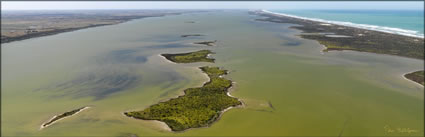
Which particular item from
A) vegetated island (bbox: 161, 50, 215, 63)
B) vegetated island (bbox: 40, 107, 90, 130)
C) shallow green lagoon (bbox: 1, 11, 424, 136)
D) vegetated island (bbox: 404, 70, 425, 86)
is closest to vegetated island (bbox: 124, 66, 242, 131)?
shallow green lagoon (bbox: 1, 11, 424, 136)

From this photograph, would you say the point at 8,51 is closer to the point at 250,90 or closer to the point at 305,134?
the point at 250,90

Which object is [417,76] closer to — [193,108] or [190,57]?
[193,108]


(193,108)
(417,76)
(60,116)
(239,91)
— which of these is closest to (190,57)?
(239,91)

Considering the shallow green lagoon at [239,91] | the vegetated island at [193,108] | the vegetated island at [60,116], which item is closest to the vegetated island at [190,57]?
the shallow green lagoon at [239,91]

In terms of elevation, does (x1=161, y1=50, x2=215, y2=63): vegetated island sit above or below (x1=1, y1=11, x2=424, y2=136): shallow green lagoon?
above

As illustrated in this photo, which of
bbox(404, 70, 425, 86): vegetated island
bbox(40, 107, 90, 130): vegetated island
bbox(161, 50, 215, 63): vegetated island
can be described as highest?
bbox(161, 50, 215, 63): vegetated island

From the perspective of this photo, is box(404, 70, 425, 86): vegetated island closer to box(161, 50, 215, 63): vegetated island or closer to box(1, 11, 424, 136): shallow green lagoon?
box(1, 11, 424, 136): shallow green lagoon

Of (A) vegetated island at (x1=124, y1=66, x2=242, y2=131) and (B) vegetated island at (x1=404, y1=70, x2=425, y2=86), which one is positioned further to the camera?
(B) vegetated island at (x1=404, y1=70, x2=425, y2=86)

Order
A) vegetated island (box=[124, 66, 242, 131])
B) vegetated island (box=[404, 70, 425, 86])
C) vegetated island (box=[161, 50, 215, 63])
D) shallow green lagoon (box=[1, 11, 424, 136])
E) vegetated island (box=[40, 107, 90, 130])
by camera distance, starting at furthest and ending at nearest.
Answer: vegetated island (box=[161, 50, 215, 63])
vegetated island (box=[404, 70, 425, 86])
vegetated island (box=[124, 66, 242, 131])
vegetated island (box=[40, 107, 90, 130])
shallow green lagoon (box=[1, 11, 424, 136])
